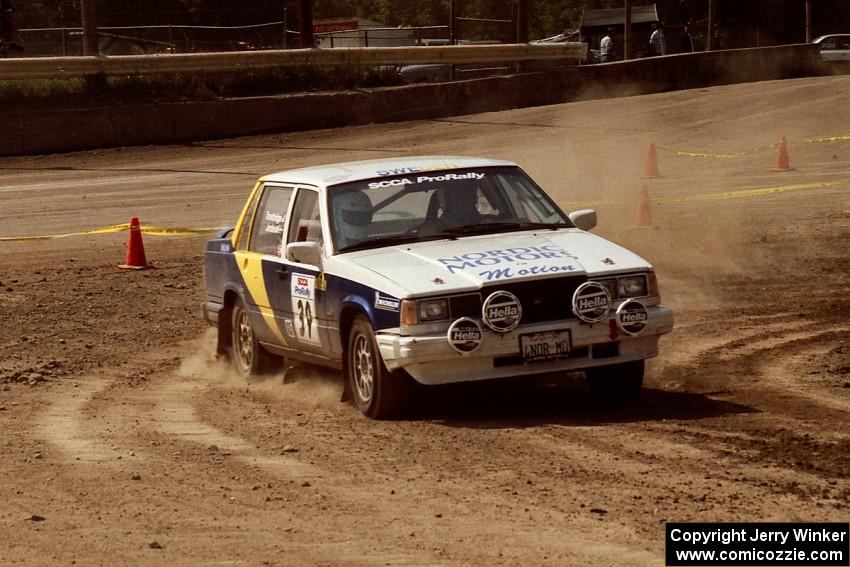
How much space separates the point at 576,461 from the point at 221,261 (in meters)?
4.57

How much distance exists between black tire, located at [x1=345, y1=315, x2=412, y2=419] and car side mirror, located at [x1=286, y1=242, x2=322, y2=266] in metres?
0.57

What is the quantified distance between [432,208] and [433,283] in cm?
122

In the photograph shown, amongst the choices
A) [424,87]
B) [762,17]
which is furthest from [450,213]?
[762,17]

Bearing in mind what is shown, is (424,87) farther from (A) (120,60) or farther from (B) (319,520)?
(B) (319,520)

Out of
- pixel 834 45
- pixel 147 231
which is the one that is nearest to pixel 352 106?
pixel 147 231

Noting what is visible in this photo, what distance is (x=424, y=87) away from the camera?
109ft

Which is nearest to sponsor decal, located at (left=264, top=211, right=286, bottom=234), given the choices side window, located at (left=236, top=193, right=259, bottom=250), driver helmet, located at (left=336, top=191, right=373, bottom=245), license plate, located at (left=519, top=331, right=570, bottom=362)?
side window, located at (left=236, top=193, right=259, bottom=250)

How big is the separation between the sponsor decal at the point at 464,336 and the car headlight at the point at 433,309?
0.39 feet

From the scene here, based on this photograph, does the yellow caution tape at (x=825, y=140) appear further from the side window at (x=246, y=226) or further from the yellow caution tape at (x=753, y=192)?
the side window at (x=246, y=226)

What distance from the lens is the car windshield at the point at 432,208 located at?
953 centimetres

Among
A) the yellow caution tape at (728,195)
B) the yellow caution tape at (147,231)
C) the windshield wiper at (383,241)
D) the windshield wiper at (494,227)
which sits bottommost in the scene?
A: the yellow caution tape at (147,231)

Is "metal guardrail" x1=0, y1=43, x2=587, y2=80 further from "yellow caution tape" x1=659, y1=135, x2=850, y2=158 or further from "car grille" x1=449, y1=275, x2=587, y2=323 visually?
"car grille" x1=449, y1=275, x2=587, y2=323

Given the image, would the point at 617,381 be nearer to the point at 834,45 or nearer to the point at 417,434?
the point at 417,434

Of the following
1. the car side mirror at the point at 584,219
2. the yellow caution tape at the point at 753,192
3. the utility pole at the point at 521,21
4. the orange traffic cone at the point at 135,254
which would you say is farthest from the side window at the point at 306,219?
the utility pole at the point at 521,21
